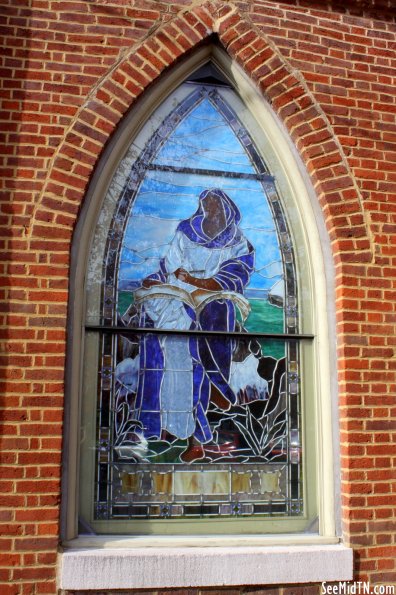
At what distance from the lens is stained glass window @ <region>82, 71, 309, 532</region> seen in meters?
3.85

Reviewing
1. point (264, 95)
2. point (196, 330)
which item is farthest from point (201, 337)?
point (264, 95)

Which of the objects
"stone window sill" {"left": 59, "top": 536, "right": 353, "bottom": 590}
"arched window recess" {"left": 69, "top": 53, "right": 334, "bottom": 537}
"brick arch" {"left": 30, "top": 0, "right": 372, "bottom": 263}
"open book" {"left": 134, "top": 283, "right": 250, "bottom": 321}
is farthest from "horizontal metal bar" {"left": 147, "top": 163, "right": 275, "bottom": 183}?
"stone window sill" {"left": 59, "top": 536, "right": 353, "bottom": 590}

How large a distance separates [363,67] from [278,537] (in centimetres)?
329

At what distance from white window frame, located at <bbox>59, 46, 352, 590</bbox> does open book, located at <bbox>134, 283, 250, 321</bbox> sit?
1.37 ft

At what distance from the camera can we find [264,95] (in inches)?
169

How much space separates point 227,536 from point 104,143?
8.44 ft

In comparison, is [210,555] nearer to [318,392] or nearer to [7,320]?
[318,392]

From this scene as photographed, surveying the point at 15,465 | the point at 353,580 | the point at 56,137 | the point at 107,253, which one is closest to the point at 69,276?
the point at 107,253

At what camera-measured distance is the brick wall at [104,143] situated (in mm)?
3492

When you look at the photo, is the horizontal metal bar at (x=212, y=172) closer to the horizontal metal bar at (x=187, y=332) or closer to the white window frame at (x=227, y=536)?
the white window frame at (x=227, y=536)

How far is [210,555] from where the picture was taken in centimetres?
361

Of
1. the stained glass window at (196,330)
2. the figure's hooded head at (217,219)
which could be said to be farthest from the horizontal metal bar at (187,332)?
the figure's hooded head at (217,219)

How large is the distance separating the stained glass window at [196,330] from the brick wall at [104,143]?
340 millimetres

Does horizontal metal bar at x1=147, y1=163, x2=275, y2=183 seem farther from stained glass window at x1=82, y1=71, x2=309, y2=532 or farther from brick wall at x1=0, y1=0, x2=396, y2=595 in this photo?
brick wall at x1=0, y1=0, x2=396, y2=595
